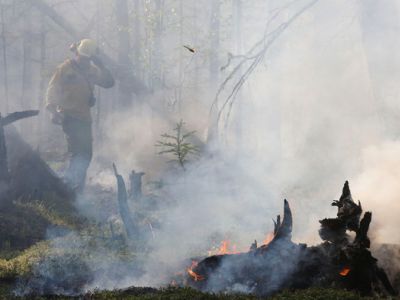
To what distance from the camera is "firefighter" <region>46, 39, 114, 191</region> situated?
13828 millimetres

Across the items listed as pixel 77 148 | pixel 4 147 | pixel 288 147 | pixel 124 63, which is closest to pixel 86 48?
pixel 77 148

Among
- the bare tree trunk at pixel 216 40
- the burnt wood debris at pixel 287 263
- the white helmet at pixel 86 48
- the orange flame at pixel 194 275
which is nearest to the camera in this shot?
the burnt wood debris at pixel 287 263

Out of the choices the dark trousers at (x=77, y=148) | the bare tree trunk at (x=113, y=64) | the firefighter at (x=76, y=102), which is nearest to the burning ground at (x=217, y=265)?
the dark trousers at (x=77, y=148)

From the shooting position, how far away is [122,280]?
26.3 feet

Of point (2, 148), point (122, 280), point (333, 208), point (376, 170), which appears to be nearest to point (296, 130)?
point (333, 208)

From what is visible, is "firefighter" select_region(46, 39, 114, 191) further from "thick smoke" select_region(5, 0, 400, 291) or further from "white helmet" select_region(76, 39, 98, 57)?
"thick smoke" select_region(5, 0, 400, 291)

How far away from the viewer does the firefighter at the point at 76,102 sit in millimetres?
13828

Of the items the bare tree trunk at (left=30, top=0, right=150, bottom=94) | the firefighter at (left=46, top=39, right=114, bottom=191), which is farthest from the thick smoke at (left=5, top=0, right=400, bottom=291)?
the firefighter at (left=46, top=39, right=114, bottom=191)

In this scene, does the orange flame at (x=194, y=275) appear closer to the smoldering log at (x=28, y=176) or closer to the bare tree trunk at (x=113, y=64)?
the smoldering log at (x=28, y=176)

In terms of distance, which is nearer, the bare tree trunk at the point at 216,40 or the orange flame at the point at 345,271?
the orange flame at the point at 345,271

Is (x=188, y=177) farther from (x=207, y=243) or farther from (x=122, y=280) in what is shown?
(x=122, y=280)

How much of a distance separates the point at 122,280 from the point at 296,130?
15.1 meters

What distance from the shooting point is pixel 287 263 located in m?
7.36

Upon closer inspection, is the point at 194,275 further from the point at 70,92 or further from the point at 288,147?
the point at 288,147
